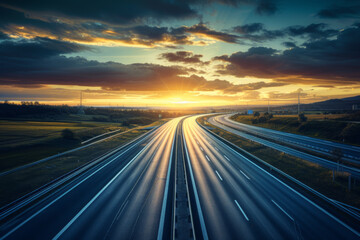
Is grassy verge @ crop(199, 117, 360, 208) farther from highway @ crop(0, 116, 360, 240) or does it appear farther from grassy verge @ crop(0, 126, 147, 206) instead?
grassy verge @ crop(0, 126, 147, 206)

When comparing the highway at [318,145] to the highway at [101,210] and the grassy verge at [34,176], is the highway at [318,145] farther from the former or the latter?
the grassy verge at [34,176]

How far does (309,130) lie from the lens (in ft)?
205

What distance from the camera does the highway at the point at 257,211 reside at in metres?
13.5

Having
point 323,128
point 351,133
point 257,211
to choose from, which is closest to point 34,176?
point 257,211

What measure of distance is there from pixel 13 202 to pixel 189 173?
21156mm

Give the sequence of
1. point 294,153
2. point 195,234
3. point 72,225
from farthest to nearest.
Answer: point 294,153 → point 72,225 → point 195,234

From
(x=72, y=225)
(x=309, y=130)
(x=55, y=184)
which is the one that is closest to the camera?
(x=72, y=225)

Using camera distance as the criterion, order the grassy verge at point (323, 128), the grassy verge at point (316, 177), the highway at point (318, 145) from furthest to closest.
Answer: the grassy verge at point (323, 128), the highway at point (318, 145), the grassy verge at point (316, 177)

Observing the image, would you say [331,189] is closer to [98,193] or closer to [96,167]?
[98,193]

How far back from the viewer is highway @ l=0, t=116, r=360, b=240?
13.6 meters

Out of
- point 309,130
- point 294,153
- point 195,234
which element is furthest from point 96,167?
point 309,130

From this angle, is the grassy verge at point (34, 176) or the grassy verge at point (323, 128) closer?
the grassy verge at point (34, 176)

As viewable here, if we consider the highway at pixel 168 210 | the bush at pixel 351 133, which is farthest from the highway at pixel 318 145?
the highway at pixel 168 210

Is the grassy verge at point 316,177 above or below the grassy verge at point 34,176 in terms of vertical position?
below
